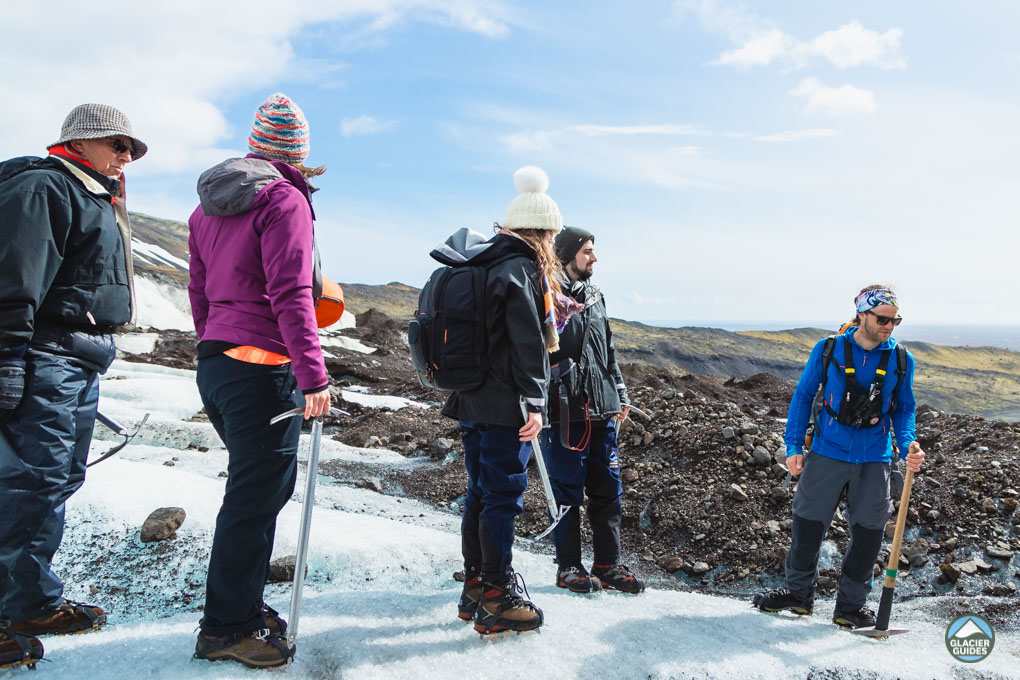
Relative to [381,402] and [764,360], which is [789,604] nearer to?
[381,402]

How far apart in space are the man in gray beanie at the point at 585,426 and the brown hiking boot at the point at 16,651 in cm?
263

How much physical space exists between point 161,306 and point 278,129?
2903 centimetres

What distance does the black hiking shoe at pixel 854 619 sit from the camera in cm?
408

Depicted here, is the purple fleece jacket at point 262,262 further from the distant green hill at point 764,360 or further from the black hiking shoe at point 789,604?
the distant green hill at point 764,360

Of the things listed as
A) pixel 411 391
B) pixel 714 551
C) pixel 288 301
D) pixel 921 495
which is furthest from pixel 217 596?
pixel 411 391

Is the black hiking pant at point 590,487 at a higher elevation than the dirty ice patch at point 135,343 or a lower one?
higher

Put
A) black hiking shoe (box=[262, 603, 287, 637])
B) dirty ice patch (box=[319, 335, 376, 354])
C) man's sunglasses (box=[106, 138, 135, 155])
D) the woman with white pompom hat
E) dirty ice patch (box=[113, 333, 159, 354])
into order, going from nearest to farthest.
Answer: black hiking shoe (box=[262, 603, 287, 637])
man's sunglasses (box=[106, 138, 135, 155])
the woman with white pompom hat
dirty ice patch (box=[113, 333, 159, 354])
dirty ice patch (box=[319, 335, 376, 354])

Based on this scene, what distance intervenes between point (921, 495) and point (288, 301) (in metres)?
6.17

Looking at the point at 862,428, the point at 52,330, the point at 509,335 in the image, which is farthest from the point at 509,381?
the point at 862,428

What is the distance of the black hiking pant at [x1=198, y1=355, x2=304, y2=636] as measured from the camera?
109 inches

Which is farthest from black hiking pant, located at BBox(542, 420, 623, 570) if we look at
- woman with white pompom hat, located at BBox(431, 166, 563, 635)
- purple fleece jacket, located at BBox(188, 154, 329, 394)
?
purple fleece jacket, located at BBox(188, 154, 329, 394)

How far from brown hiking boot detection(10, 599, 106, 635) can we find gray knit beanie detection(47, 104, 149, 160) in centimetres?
213

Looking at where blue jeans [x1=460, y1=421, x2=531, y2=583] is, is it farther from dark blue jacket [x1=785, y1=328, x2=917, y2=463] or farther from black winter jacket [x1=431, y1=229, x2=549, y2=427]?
dark blue jacket [x1=785, y1=328, x2=917, y2=463]

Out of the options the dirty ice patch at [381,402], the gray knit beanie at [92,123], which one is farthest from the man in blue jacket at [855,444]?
the dirty ice patch at [381,402]
